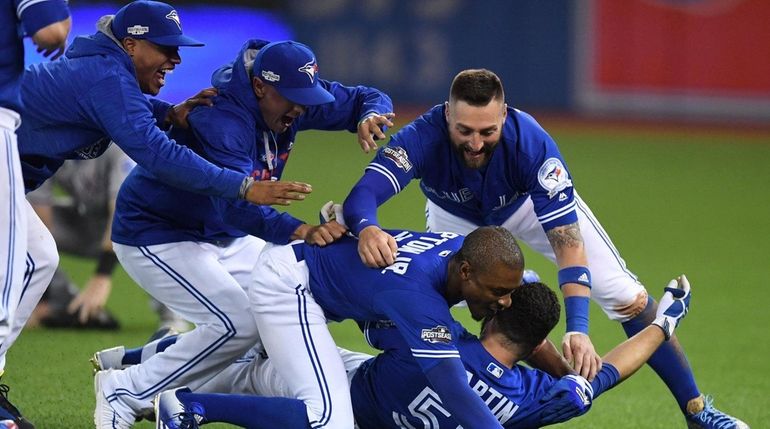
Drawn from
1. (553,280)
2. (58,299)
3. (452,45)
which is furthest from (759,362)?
(452,45)

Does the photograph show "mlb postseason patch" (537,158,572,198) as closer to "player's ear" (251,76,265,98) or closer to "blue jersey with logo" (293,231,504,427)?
"blue jersey with logo" (293,231,504,427)

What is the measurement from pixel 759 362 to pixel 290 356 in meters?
4.04

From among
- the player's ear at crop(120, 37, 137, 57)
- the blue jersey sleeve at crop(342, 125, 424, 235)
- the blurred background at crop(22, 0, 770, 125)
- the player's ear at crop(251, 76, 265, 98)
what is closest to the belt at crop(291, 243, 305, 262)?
the blue jersey sleeve at crop(342, 125, 424, 235)

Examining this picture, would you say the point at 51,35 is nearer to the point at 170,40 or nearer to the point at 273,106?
the point at 170,40

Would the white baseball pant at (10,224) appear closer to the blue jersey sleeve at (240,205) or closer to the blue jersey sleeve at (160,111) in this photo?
the blue jersey sleeve at (240,205)

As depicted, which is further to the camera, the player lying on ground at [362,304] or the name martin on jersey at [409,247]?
the name martin on jersey at [409,247]

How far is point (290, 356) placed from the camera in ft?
19.0

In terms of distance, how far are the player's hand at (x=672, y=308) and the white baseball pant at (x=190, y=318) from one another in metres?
2.11

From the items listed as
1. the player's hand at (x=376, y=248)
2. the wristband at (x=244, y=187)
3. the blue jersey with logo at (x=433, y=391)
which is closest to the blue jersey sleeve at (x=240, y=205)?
the wristband at (x=244, y=187)

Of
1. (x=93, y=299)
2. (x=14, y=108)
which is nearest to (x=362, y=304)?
(x=14, y=108)

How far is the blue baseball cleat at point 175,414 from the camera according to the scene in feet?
18.5

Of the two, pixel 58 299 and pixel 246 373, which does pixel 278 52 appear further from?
pixel 58 299

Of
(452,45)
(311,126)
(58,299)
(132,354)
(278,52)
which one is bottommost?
(452,45)

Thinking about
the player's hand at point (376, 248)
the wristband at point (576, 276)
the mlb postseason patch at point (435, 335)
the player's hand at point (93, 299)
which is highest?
the player's hand at point (376, 248)
